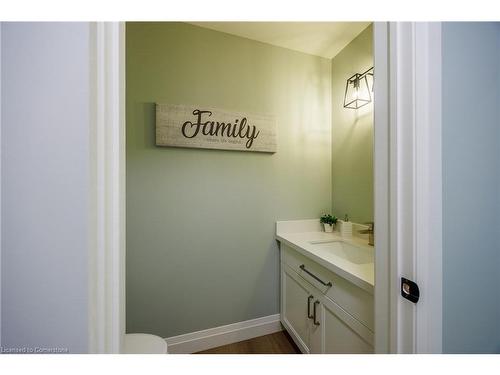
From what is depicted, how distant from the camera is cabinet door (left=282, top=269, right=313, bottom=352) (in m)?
1.35

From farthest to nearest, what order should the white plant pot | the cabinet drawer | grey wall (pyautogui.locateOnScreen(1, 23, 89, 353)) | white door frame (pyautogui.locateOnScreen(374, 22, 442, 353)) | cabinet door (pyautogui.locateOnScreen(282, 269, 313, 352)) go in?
the white plant pot < cabinet door (pyautogui.locateOnScreen(282, 269, 313, 352)) < the cabinet drawer < white door frame (pyautogui.locateOnScreen(374, 22, 442, 353)) < grey wall (pyautogui.locateOnScreen(1, 23, 89, 353))

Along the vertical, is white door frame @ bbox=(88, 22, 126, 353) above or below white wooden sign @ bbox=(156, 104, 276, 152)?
below

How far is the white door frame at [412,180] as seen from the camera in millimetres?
575

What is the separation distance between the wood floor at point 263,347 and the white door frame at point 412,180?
3.67ft

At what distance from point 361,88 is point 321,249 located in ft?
4.05

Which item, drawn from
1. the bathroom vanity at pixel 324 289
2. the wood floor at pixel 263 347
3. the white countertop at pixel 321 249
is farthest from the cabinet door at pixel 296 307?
the white countertop at pixel 321 249

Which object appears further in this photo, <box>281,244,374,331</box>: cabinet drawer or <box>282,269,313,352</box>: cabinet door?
<box>282,269,313,352</box>: cabinet door

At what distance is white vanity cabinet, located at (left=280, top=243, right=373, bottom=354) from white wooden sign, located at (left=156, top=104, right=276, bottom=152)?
35.1 inches

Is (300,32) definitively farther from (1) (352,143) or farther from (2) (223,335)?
(2) (223,335)

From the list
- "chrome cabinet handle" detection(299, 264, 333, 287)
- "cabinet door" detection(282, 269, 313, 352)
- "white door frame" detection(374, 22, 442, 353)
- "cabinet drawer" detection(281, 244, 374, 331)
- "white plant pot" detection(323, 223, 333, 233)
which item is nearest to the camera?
"white door frame" detection(374, 22, 442, 353)

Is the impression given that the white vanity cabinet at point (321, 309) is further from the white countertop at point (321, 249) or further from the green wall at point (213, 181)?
the green wall at point (213, 181)

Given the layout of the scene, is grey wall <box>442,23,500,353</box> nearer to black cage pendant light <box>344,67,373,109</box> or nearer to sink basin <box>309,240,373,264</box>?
sink basin <box>309,240,373,264</box>

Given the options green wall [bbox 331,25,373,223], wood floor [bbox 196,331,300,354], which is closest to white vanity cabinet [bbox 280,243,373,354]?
wood floor [bbox 196,331,300,354]
